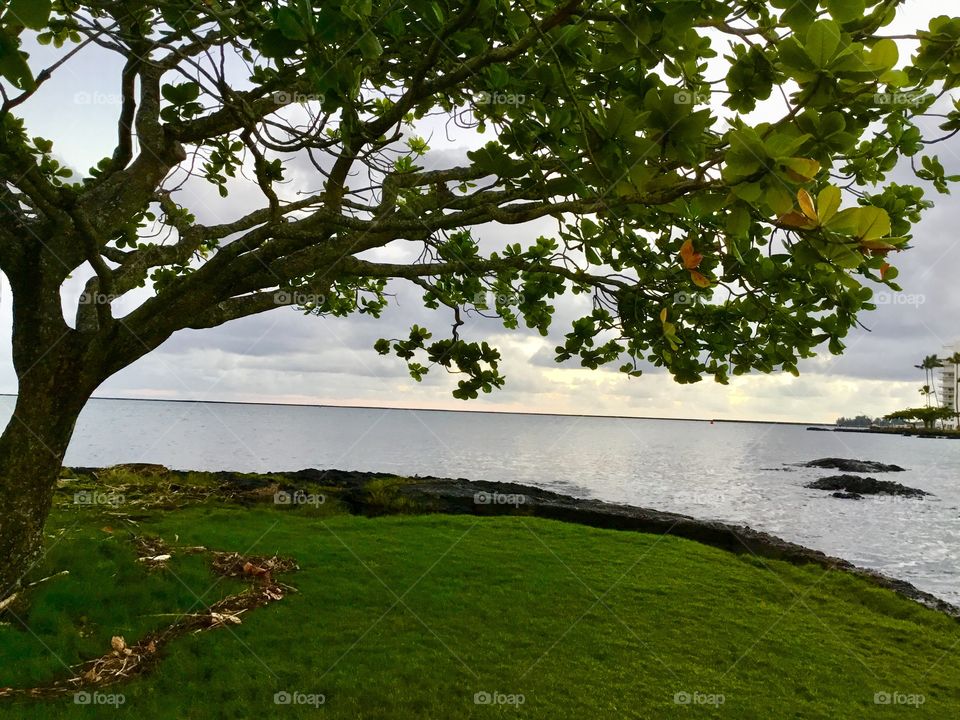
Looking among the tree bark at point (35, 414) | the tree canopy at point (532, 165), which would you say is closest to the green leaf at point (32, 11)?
the tree canopy at point (532, 165)

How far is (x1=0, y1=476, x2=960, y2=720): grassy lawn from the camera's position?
5.72 meters

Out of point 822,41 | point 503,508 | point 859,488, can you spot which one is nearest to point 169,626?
point 822,41

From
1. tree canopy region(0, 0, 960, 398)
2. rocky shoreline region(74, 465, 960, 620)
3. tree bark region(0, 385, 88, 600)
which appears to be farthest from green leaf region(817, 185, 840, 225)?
rocky shoreline region(74, 465, 960, 620)

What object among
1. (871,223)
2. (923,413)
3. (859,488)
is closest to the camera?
(871,223)

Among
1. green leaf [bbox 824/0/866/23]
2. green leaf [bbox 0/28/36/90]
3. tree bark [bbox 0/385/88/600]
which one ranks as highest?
green leaf [bbox 824/0/866/23]

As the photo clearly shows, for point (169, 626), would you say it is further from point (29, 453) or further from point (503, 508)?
point (503, 508)

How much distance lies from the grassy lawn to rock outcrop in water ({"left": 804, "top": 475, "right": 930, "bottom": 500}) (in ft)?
117

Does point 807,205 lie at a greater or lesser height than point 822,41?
lesser

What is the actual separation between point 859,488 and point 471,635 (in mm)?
45116

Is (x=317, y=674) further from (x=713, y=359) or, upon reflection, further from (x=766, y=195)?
(x=766, y=195)

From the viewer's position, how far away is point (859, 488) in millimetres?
42750

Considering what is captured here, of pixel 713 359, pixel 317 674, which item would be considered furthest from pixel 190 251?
pixel 713 359

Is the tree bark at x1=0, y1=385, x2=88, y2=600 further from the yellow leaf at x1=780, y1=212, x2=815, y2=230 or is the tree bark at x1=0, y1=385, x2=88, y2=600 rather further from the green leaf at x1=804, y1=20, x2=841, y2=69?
the green leaf at x1=804, y1=20, x2=841, y2=69

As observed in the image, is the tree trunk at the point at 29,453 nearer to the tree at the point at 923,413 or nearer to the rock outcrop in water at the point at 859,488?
the rock outcrop in water at the point at 859,488
